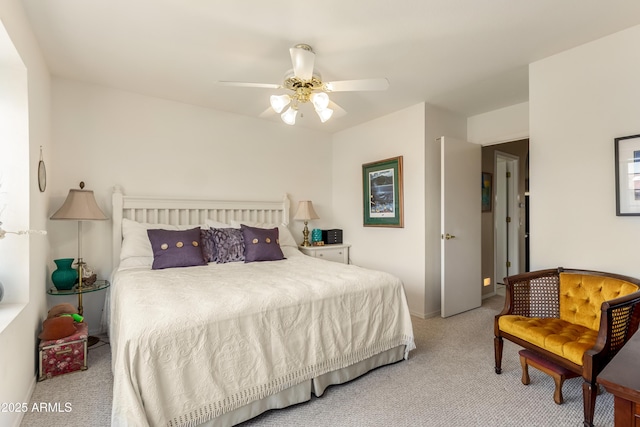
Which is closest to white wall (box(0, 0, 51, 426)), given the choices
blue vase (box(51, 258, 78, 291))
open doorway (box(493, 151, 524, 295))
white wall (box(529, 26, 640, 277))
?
blue vase (box(51, 258, 78, 291))

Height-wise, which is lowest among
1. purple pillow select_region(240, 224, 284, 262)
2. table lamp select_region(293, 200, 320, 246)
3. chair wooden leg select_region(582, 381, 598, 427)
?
chair wooden leg select_region(582, 381, 598, 427)

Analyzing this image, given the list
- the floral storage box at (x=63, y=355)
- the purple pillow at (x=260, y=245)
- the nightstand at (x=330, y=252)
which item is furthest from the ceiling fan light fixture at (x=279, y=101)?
the floral storage box at (x=63, y=355)

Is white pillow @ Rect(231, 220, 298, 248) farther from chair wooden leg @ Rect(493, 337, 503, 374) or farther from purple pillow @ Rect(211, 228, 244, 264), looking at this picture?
chair wooden leg @ Rect(493, 337, 503, 374)

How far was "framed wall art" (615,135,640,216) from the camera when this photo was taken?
210cm

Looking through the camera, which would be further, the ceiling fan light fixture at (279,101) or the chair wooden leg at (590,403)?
the ceiling fan light fixture at (279,101)

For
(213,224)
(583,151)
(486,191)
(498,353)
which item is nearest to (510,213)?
(486,191)

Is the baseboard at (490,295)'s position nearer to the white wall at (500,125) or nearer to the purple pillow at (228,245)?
the white wall at (500,125)

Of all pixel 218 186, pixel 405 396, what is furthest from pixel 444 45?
pixel 218 186

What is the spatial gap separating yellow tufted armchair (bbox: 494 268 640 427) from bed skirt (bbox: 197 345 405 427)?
858mm

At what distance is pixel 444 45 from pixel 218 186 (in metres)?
2.86

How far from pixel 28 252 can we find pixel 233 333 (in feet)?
4.76

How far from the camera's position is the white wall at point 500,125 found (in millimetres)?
3548

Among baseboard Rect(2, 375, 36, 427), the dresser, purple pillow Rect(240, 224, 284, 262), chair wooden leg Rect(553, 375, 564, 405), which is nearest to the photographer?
the dresser

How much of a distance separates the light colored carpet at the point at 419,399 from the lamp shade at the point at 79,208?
119cm
